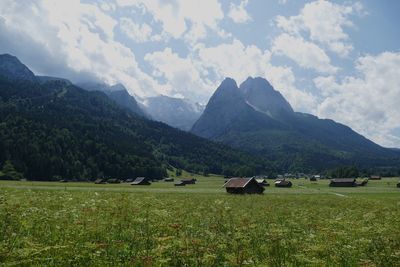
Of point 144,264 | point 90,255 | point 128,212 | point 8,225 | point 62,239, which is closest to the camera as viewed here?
point 144,264

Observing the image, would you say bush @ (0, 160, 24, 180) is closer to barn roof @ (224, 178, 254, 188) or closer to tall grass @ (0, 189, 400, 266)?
barn roof @ (224, 178, 254, 188)

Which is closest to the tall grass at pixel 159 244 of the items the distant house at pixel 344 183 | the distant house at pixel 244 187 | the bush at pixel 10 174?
the distant house at pixel 244 187

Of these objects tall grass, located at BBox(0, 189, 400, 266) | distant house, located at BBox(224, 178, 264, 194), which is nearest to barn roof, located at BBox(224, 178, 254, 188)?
distant house, located at BBox(224, 178, 264, 194)

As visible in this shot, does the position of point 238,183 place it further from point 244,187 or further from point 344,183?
point 344,183

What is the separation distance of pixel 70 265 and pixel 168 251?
2.60 m

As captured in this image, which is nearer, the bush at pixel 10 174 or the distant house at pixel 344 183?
the distant house at pixel 344 183

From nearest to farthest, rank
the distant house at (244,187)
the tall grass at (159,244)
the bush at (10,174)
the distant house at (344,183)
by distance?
the tall grass at (159,244) < the distant house at (244,187) < the distant house at (344,183) < the bush at (10,174)

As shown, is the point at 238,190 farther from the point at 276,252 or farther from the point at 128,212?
the point at 276,252

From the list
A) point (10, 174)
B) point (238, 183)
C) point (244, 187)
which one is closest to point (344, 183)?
point (238, 183)

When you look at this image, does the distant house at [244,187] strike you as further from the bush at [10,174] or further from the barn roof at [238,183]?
the bush at [10,174]

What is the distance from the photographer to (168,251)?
10414 millimetres

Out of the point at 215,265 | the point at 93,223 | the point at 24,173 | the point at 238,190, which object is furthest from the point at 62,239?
the point at 24,173

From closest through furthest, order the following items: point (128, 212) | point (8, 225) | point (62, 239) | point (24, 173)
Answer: point (62, 239) < point (8, 225) < point (128, 212) < point (24, 173)

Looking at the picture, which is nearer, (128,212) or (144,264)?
(144,264)
